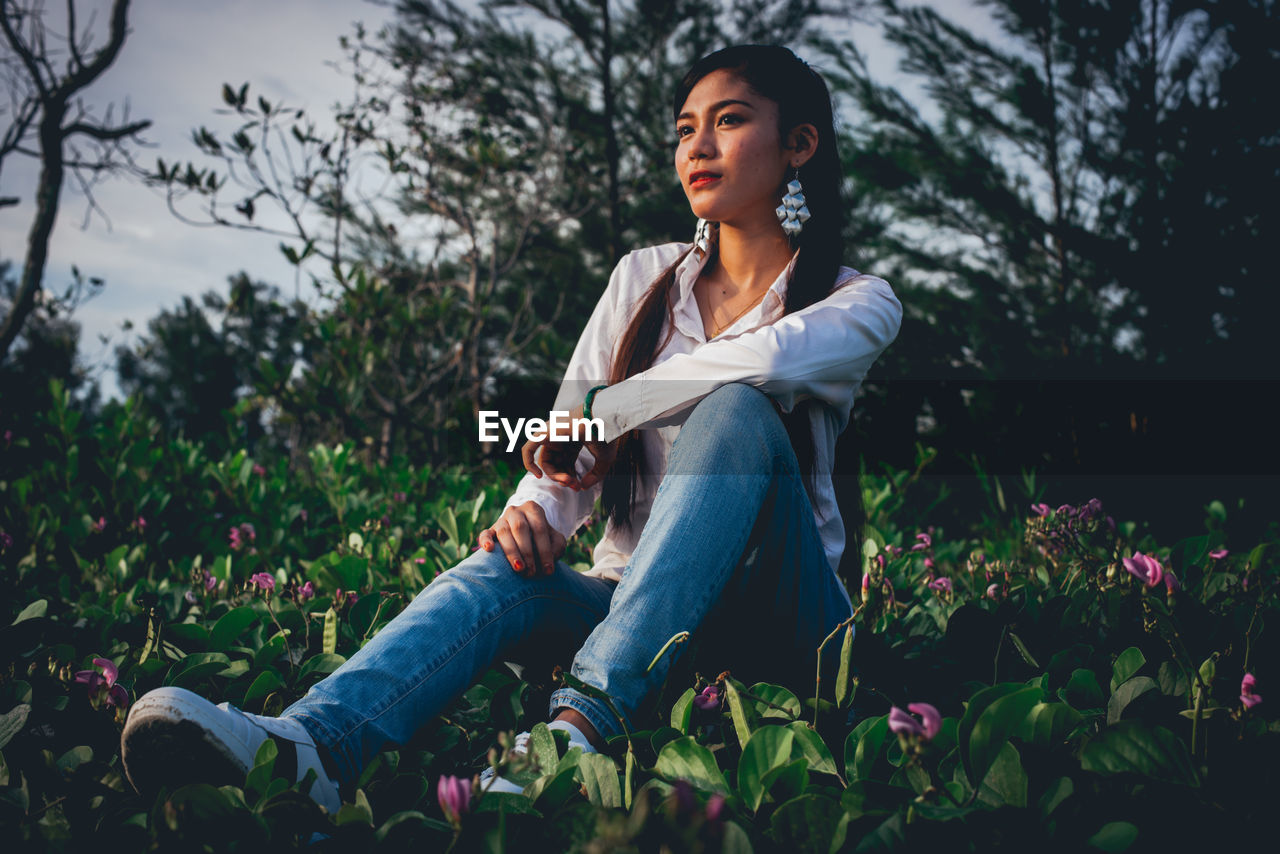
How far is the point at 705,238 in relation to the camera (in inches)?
80.4

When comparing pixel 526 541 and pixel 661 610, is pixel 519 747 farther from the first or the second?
pixel 526 541

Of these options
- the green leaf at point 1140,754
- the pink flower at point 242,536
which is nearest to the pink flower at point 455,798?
the green leaf at point 1140,754

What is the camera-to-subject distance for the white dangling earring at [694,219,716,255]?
6.69 feet

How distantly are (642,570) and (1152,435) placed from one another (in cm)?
348

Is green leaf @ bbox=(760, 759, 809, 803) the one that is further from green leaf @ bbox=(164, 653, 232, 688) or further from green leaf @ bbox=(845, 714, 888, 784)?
green leaf @ bbox=(164, 653, 232, 688)

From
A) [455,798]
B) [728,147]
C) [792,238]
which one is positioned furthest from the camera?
[792,238]

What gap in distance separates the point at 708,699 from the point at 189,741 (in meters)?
0.69

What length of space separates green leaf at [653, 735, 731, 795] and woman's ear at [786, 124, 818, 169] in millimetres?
1411

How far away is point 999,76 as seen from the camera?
20.1ft

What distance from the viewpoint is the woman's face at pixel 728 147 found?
6.00 ft

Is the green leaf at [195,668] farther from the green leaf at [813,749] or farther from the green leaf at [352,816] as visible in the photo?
the green leaf at [813,749]

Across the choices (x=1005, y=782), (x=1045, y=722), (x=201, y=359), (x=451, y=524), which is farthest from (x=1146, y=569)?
(x=201, y=359)

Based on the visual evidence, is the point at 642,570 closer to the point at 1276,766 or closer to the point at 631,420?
the point at 631,420

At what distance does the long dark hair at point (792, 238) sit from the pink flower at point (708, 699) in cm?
58
